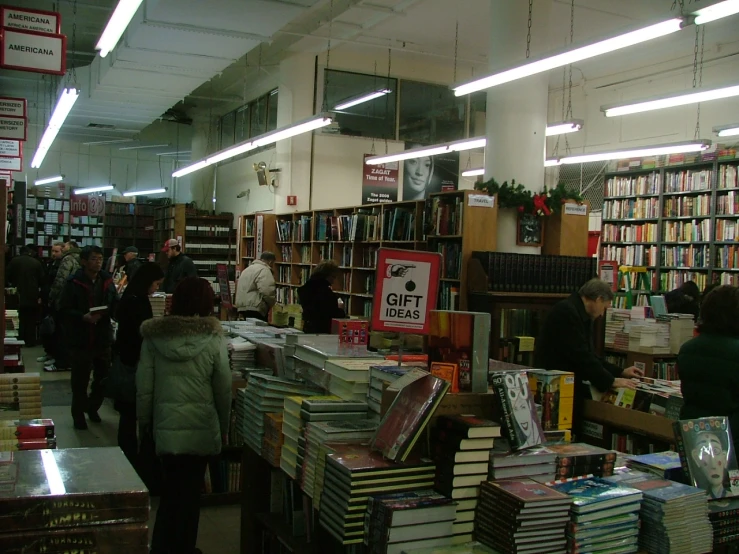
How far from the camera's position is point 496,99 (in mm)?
7422

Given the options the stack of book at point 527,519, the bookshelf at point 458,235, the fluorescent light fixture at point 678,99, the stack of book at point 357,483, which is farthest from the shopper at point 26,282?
the stack of book at point 527,519

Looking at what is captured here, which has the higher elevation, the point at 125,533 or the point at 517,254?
the point at 517,254

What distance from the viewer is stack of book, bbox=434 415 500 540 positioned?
7.83 ft

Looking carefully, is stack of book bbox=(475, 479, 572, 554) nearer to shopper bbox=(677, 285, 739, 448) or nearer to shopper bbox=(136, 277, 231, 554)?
shopper bbox=(677, 285, 739, 448)

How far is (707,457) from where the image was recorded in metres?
2.69

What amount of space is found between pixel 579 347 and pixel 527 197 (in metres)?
2.96

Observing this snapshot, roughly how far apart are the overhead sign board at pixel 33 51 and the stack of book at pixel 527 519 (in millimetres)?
6180

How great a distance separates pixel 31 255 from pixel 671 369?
9676 mm

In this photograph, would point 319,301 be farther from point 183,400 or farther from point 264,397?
point 264,397

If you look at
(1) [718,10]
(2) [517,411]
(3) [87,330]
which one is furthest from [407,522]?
(3) [87,330]

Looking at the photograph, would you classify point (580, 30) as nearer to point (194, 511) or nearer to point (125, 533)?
point (194, 511)

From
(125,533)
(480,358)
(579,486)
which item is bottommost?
(579,486)

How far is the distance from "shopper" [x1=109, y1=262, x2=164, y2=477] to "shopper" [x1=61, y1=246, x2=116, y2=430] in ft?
5.92

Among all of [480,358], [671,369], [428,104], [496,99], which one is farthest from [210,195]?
[480,358]
